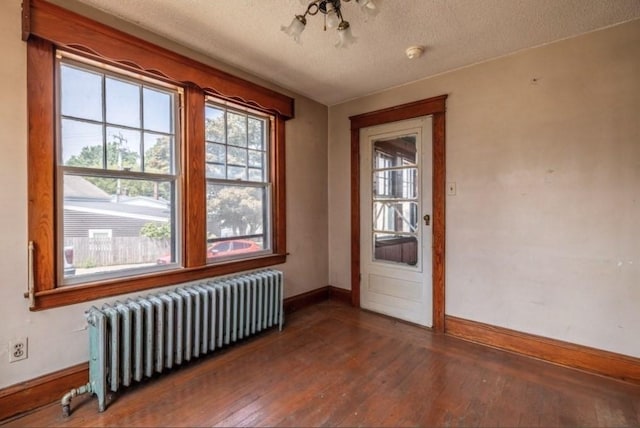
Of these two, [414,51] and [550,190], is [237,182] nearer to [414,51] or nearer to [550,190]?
[414,51]

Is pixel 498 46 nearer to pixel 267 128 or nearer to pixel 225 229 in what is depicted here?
pixel 267 128

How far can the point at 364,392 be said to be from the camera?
200 cm

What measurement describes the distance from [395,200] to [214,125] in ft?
6.58

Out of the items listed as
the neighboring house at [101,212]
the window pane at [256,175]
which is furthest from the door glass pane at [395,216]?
the neighboring house at [101,212]

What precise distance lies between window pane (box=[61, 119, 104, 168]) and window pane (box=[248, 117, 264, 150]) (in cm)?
131

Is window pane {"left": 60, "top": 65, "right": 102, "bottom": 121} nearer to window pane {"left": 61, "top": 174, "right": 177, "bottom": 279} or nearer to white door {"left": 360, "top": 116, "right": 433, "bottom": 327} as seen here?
window pane {"left": 61, "top": 174, "right": 177, "bottom": 279}

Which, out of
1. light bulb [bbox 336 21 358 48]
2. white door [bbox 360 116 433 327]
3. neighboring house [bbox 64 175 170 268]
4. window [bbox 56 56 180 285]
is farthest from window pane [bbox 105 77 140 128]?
white door [bbox 360 116 433 327]

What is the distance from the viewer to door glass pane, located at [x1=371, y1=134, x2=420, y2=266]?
10.5ft

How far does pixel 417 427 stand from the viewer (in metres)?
1.69

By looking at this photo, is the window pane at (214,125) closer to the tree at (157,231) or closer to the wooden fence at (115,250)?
the tree at (157,231)

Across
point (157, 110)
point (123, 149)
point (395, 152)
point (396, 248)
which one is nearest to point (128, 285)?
point (123, 149)

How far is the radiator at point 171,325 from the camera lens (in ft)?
6.18

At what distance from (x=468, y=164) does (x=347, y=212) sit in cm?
147

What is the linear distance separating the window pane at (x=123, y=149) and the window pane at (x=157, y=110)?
0.49 feet
